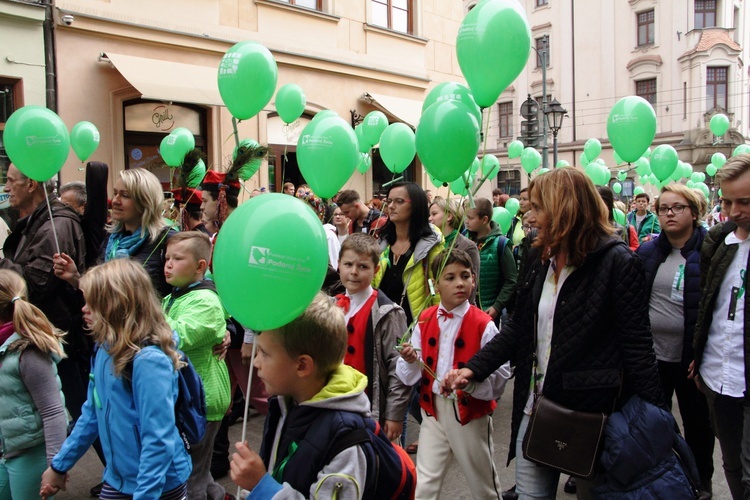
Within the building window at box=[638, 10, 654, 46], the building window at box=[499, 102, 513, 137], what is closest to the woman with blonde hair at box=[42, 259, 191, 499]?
the building window at box=[638, 10, 654, 46]

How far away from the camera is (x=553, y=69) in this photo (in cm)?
3738

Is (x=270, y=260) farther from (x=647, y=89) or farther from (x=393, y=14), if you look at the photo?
(x=647, y=89)

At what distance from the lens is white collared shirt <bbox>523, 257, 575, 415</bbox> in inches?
105

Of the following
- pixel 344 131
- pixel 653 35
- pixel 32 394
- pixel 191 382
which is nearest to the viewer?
pixel 191 382

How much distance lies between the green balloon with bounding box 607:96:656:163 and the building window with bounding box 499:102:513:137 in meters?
33.9

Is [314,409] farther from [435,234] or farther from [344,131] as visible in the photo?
[344,131]

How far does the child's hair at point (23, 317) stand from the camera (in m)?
3.03

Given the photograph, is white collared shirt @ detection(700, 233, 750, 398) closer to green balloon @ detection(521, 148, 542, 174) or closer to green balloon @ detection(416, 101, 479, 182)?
green balloon @ detection(416, 101, 479, 182)

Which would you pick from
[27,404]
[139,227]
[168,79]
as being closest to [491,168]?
[139,227]

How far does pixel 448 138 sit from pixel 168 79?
8.41m

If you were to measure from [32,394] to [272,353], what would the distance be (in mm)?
1749

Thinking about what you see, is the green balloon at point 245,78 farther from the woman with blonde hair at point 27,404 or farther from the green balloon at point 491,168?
the woman with blonde hair at point 27,404

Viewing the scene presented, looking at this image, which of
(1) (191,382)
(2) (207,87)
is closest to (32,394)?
(1) (191,382)

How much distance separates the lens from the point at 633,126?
5945 mm
